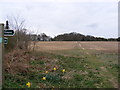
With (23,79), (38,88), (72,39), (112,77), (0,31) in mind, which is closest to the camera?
(0,31)

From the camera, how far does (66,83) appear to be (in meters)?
6.02

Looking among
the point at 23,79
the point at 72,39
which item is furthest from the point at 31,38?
the point at 72,39

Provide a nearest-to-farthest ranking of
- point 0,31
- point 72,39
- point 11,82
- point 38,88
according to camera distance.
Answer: point 0,31 → point 38,88 → point 11,82 → point 72,39

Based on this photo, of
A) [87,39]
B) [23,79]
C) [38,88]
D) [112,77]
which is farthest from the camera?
[87,39]

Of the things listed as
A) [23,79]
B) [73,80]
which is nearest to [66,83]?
[73,80]

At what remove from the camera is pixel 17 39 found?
44.7ft

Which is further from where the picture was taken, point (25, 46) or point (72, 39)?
point (72, 39)

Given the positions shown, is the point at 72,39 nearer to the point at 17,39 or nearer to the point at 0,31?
the point at 17,39

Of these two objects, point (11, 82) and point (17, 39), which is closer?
point (11, 82)

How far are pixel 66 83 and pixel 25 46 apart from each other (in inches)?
362

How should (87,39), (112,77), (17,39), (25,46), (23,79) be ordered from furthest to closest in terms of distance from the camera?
(87,39) < (25,46) < (17,39) < (112,77) < (23,79)

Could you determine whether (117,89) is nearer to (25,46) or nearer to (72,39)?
(25,46)

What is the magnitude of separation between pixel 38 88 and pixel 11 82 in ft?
3.70

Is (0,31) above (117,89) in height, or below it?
above
